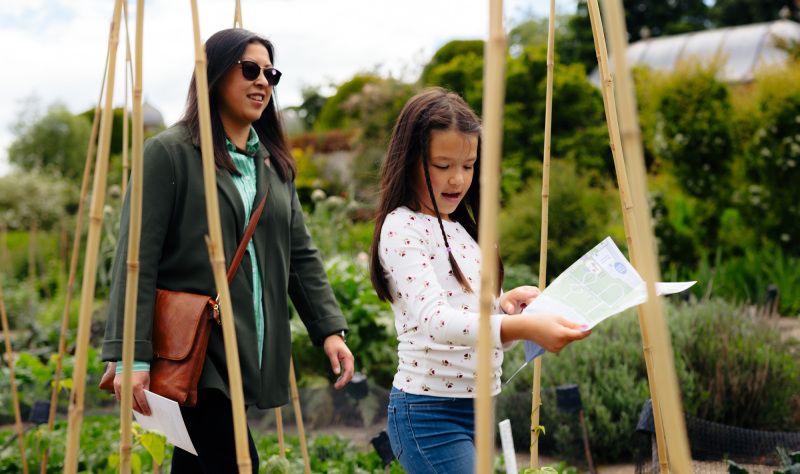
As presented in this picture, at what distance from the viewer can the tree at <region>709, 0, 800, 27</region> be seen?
1953 centimetres

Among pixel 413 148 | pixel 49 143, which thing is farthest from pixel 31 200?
pixel 413 148

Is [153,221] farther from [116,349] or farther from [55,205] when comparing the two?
[55,205]

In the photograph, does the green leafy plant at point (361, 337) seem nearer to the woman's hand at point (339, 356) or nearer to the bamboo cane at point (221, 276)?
the woman's hand at point (339, 356)

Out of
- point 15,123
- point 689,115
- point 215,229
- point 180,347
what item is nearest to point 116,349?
point 180,347

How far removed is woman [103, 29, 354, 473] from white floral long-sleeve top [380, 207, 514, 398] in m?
0.39

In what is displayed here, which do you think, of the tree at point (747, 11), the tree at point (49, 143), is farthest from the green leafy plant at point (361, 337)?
the tree at point (747, 11)

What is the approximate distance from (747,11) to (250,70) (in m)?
23.7

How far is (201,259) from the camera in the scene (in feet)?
4.92

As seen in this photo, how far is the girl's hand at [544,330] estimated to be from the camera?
909mm

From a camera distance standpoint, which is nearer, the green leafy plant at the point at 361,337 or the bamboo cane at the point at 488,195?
the bamboo cane at the point at 488,195

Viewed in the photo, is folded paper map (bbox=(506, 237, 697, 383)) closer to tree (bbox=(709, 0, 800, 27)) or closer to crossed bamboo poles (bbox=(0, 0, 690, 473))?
crossed bamboo poles (bbox=(0, 0, 690, 473))

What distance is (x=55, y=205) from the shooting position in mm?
13062

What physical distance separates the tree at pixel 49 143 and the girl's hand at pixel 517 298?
2003 cm

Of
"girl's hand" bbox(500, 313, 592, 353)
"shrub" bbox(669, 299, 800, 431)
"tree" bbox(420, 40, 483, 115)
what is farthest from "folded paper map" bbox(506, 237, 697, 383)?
"tree" bbox(420, 40, 483, 115)
